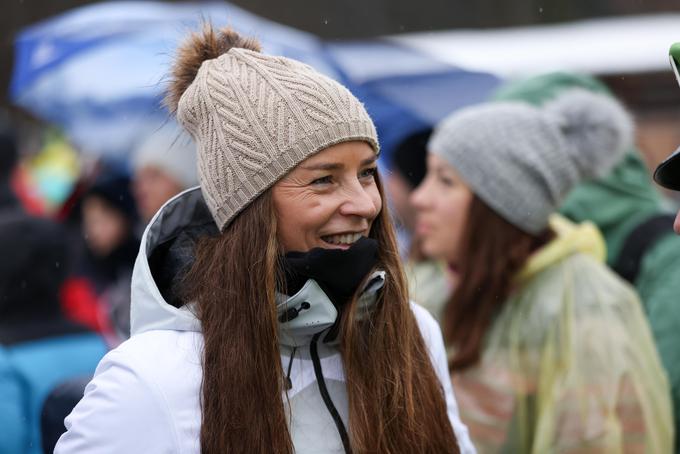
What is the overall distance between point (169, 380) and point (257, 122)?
61 centimetres

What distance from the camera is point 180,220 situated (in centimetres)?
264

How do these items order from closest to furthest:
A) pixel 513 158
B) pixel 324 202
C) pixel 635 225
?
pixel 324 202, pixel 513 158, pixel 635 225

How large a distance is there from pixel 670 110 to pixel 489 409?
393 inches

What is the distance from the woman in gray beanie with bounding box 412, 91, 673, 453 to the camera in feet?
12.0

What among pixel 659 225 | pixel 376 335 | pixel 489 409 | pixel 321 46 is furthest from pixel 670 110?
pixel 376 335

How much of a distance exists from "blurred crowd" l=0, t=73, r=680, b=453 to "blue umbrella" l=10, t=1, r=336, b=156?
186 cm

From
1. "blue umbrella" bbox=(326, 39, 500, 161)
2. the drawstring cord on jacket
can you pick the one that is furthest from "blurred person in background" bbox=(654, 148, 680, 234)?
"blue umbrella" bbox=(326, 39, 500, 161)

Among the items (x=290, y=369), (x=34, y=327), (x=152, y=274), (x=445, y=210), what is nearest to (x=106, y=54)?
(x=34, y=327)

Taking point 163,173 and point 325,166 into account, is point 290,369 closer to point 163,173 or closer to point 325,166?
point 325,166

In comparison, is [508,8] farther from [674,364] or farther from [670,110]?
[674,364]

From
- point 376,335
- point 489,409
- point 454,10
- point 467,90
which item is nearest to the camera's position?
point 376,335

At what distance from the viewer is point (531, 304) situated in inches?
153

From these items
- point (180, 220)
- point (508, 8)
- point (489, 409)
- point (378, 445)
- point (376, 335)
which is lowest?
point (508, 8)

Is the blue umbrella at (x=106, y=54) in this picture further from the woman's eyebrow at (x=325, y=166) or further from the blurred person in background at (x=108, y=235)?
the woman's eyebrow at (x=325, y=166)
